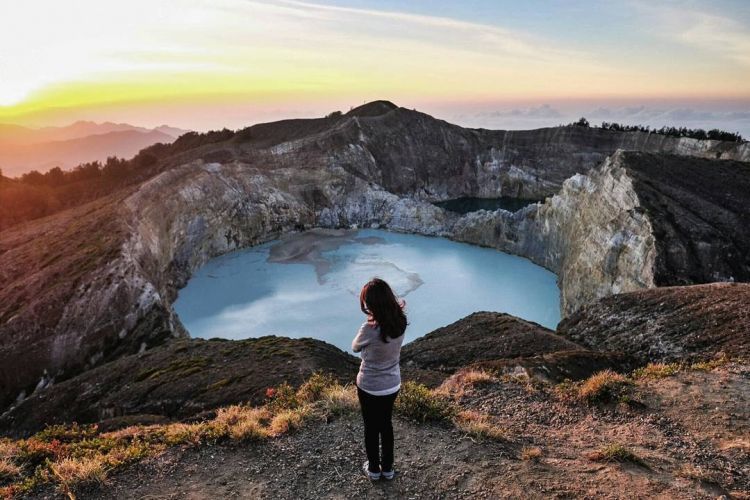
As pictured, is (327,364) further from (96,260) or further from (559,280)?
(559,280)

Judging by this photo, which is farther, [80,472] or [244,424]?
[244,424]

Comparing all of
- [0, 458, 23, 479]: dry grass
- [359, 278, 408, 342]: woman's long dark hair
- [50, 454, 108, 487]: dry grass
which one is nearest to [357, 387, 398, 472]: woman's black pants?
[359, 278, 408, 342]: woman's long dark hair

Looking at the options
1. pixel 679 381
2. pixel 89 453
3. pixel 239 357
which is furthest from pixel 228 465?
pixel 239 357

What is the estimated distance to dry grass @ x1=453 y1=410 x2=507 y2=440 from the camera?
29.3ft

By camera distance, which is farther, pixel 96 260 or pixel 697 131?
pixel 697 131

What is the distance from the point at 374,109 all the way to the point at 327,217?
37962 millimetres

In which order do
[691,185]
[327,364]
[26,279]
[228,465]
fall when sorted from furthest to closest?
1. [691,185]
2. [26,279]
3. [327,364]
4. [228,465]

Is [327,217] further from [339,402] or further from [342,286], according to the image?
[339,402]

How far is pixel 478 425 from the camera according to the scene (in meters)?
9.10

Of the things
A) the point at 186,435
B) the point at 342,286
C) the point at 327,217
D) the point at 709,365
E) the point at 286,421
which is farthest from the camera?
the point at 327,217

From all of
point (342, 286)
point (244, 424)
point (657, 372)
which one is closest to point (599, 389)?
point (657, 372)

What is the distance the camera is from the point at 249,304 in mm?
39219

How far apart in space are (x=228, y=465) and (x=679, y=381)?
10802mm

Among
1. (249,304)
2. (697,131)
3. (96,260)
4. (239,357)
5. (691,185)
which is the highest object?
(697,131)
